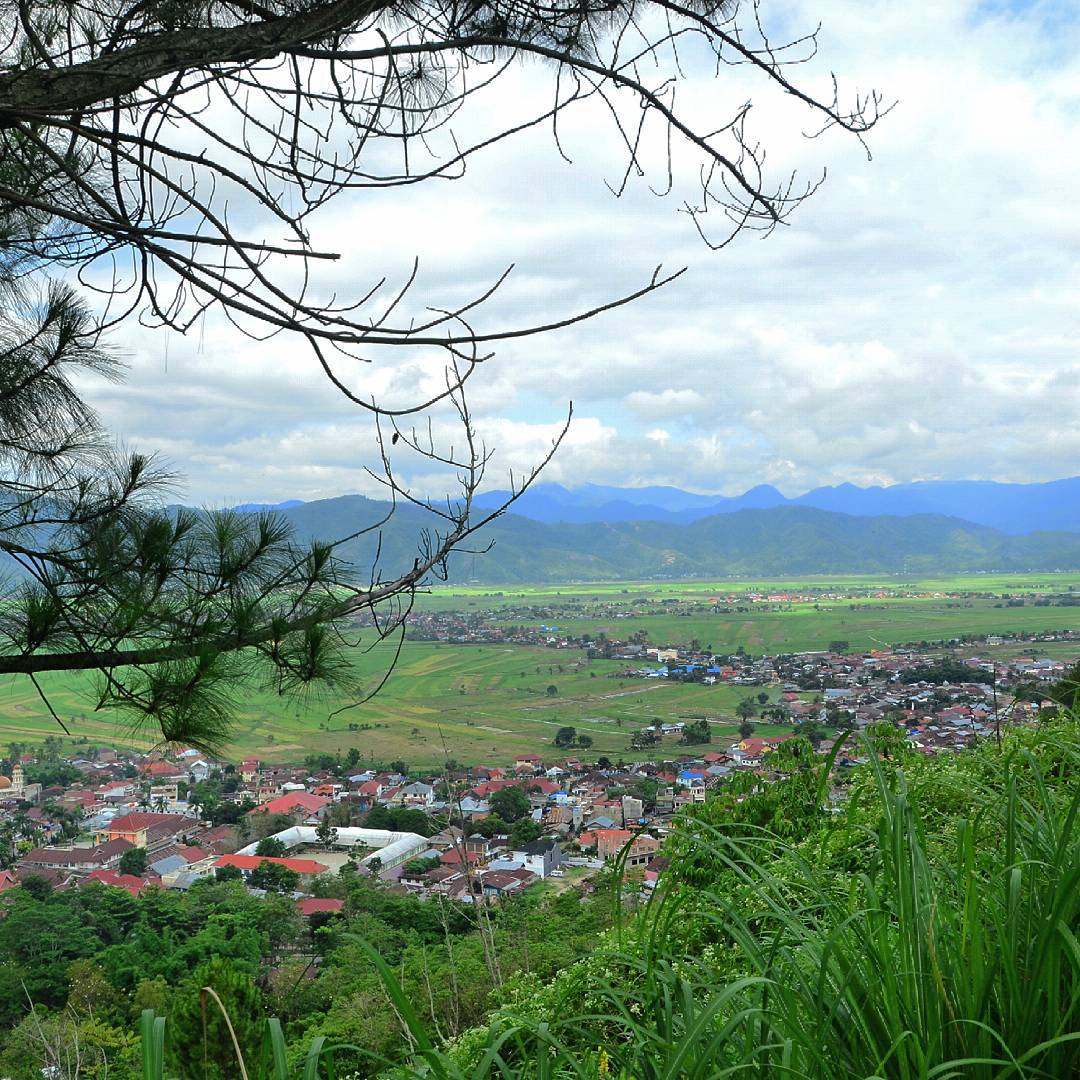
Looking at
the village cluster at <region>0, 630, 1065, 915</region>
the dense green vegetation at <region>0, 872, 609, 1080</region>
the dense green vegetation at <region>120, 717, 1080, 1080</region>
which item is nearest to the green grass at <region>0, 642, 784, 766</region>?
the village cluster at <region>0, 630, 1065, 915</region>

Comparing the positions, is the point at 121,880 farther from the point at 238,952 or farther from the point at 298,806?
the point at 238,952

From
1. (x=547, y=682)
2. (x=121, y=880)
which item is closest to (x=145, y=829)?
(x=121, y=880)

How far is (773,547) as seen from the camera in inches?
2630

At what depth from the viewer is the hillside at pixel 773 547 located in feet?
177

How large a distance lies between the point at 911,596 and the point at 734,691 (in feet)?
72.2

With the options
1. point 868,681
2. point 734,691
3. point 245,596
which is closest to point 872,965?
point 245,596

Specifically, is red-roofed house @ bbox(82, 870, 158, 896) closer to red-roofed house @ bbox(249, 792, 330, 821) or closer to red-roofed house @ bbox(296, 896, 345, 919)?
red-roofed house @ bbox(249, 792, 330, 821)

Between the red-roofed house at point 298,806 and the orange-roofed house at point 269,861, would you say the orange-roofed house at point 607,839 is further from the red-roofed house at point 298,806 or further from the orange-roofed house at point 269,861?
the red-roofed house at point 298,806

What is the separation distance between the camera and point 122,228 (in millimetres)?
1411

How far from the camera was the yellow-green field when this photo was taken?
492 cm

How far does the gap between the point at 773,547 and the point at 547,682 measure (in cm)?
4848

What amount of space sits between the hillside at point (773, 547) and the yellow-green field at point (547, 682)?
1221 centimetres

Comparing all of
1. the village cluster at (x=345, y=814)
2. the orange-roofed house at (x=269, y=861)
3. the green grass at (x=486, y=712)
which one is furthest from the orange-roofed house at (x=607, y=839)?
the orange-roofed house at (x=269, y=861)

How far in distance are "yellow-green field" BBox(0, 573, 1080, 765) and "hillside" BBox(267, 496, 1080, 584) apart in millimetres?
12208
